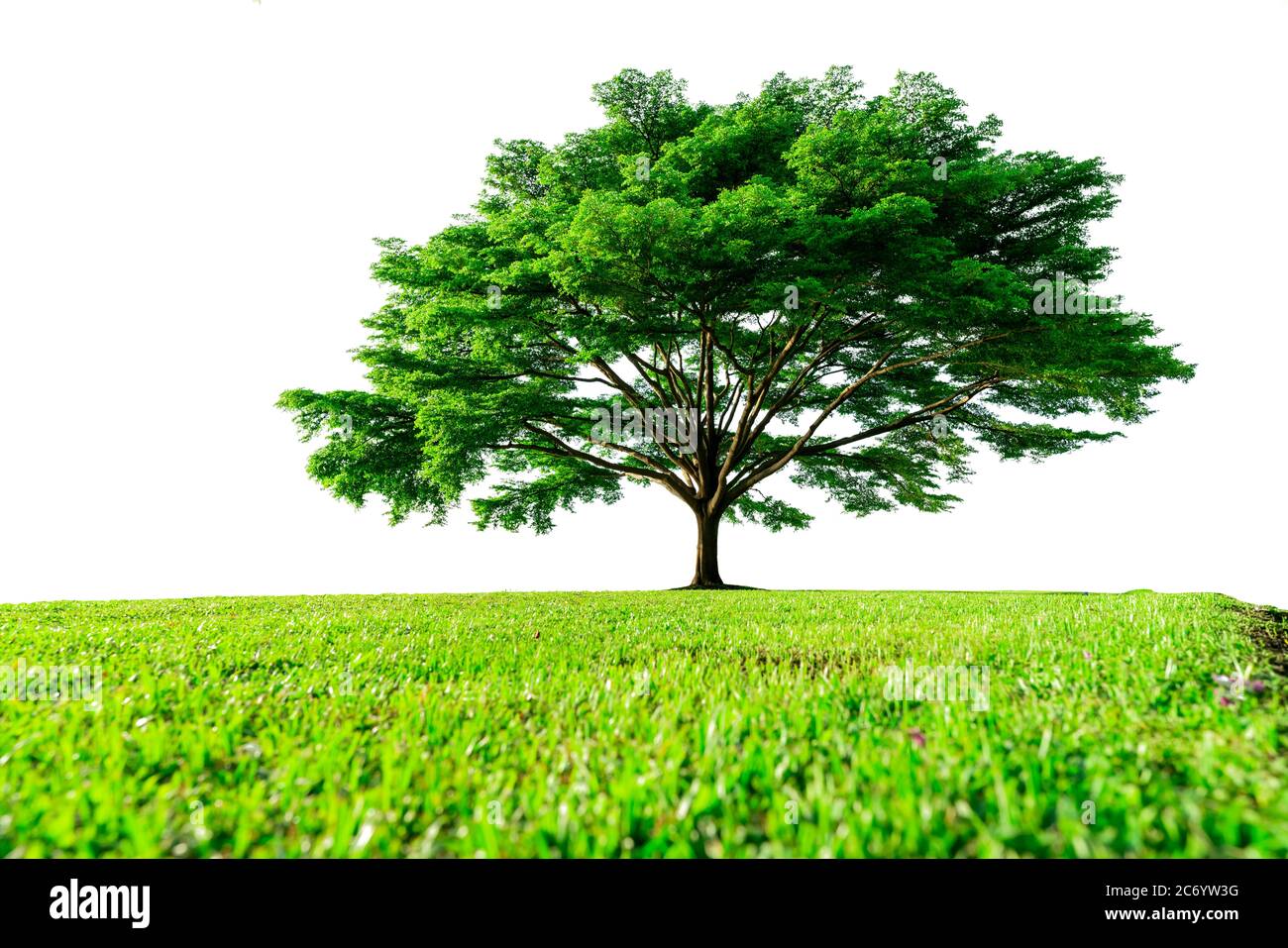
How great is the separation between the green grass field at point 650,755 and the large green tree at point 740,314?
10.6 m

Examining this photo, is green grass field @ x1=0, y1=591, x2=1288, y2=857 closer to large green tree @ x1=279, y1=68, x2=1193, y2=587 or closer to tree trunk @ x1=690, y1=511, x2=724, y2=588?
large green tree @ x1=279, y1=68, x2=1193, y2=587

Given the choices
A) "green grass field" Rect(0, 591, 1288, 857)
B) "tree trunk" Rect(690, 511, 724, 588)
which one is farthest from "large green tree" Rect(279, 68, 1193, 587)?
"green grass field" Rect(0, 591, 1288, 857)

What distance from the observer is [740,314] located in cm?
1720

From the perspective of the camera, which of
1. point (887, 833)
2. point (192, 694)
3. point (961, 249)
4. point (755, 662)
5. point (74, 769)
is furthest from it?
point (961, 249)

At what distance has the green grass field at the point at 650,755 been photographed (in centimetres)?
188

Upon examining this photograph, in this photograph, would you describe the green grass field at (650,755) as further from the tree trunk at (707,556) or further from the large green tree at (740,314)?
the tree trunk at (707,556)

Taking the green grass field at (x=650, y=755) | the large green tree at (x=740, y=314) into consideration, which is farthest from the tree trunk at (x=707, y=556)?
the green grass field at (x=650, y=755)

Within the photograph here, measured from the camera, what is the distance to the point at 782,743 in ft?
8.73

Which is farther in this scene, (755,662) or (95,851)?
(755,662)

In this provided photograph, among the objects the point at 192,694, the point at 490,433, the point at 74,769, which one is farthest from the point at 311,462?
the point at 74,769

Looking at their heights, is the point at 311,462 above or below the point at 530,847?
above

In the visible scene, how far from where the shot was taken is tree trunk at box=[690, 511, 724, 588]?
63.8 ft
